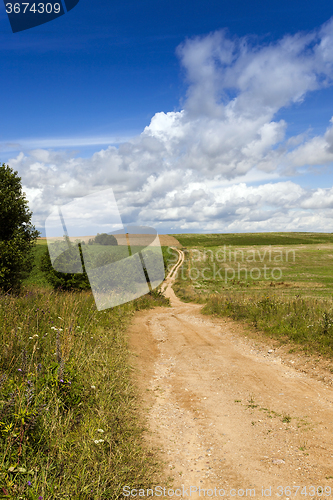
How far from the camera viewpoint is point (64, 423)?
13.3 ft

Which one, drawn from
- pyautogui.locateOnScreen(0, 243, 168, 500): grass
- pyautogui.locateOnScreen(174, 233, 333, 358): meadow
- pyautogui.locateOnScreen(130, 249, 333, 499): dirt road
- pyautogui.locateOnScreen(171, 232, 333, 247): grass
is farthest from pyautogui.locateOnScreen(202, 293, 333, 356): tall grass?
pyautogui.locateOnScreen(171, 232, 333, 247): grass

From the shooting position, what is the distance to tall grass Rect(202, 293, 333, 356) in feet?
28.3

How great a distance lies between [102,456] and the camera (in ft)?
12.0

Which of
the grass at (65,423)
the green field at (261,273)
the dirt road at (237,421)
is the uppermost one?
the grass at (65,423)

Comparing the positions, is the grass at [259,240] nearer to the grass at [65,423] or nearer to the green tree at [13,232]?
the green tree at [13,232]

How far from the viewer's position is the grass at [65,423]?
314 cm

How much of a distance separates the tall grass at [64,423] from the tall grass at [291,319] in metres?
5.62

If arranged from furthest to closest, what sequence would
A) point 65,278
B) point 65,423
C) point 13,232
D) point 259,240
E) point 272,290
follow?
point 259,240 < point 272,290 < point 65,278 < point 13,232 < point 65,423

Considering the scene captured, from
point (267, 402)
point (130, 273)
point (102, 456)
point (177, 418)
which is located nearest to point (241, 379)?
point (267, 402)

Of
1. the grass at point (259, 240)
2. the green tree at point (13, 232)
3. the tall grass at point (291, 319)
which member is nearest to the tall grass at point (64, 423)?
the tall grass at point (291, 319)

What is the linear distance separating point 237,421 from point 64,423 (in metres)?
3.00

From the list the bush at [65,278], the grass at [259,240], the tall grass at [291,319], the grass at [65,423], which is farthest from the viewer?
the grass at [259,240]

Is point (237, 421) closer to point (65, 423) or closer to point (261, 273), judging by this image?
point (65, 423)

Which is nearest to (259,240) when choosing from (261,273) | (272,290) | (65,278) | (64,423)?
(261,273)
